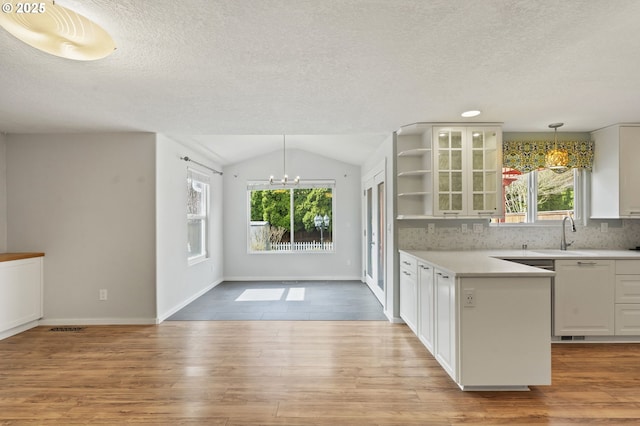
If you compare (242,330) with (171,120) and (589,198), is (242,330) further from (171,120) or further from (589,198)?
(589,198)

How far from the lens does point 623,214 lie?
3.92 metres

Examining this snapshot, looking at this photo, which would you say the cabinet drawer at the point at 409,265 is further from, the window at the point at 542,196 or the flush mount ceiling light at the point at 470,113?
the flush mount ceiling light at the point at 470,113

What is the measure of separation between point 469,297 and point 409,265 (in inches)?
51.5

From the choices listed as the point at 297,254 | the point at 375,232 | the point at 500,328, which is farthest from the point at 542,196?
the point at 297,254

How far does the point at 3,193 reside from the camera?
168 inches

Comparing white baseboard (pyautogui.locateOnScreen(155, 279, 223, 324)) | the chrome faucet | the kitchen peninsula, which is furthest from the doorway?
white baseboard (pyautogui.locateOnScreen(155, 279, 223, 324))

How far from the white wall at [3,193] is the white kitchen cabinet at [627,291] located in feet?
22.4

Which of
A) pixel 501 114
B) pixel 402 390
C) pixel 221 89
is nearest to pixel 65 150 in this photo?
pixel 221 89

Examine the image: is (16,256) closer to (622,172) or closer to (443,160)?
(443,160)

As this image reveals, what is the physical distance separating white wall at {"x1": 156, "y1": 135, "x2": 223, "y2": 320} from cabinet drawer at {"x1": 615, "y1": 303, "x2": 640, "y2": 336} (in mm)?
5020

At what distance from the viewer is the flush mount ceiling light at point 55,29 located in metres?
1.65

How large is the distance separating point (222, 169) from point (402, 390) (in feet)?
19.0

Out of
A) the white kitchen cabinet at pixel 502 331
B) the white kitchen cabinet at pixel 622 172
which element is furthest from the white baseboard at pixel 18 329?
the white kitchen cabinet at pixel 622 172

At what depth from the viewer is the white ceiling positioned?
1.82 metres
